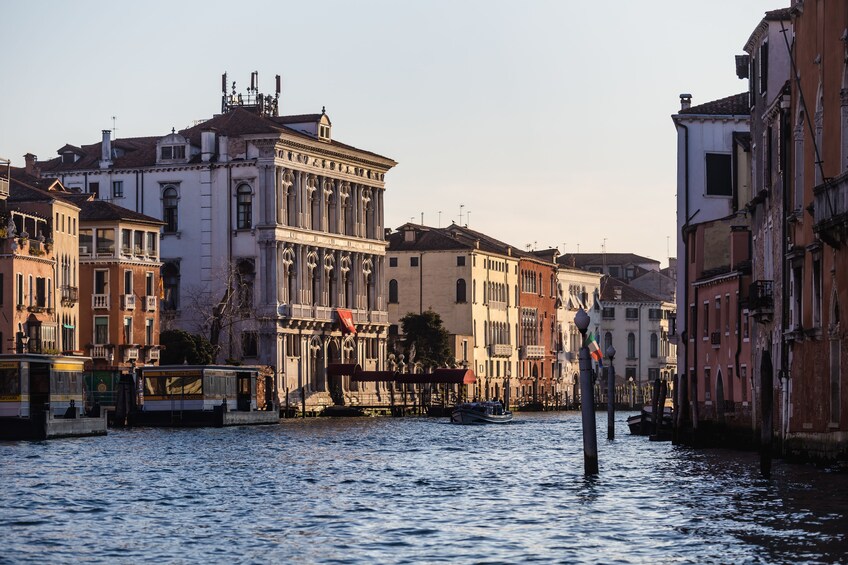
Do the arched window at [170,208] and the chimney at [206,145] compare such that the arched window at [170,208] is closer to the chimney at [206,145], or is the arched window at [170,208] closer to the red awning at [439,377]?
the chimney at [206,145]

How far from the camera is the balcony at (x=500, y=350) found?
140 m

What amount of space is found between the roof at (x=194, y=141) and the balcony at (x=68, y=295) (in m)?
20.4

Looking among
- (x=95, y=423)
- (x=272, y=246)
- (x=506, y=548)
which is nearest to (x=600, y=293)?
(x=272, y=246)

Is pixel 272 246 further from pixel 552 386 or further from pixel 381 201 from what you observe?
pixel 552 386

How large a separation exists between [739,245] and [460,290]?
8135 centimetres

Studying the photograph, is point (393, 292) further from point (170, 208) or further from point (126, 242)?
point (126, 242)

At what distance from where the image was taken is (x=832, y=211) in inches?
1361

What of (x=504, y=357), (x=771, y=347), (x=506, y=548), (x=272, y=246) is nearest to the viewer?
(x=506, y=548)

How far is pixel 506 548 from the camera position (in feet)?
85.5

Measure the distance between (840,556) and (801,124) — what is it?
1704 centimetres

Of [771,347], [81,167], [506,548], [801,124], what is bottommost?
[506,548]

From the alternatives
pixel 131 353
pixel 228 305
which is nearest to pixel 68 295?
pixel 131 353

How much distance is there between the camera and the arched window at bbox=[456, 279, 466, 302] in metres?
134

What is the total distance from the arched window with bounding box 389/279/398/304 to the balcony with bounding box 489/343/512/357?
32.1ft
